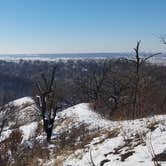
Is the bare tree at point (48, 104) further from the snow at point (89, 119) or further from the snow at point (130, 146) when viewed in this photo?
the snow at point (130, 146)

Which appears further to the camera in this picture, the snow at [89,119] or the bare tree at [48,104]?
the bare tree at [48,104]

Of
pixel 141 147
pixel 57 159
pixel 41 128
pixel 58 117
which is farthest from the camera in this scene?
pixel 58 117

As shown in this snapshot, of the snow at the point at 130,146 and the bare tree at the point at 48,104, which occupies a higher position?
the snow at the point at 130,146

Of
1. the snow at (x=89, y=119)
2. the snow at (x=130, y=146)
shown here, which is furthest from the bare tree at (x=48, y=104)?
the snow at (x=130, y=146)

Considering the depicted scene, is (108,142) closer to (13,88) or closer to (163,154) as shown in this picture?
(163,154)

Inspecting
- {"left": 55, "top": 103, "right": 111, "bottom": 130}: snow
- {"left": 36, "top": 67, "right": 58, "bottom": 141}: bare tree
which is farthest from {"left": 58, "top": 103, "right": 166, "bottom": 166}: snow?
{"left": 36, "top": 67, "right": 58, "bottom": 141}: bare tree

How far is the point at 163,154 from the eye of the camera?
7.80m

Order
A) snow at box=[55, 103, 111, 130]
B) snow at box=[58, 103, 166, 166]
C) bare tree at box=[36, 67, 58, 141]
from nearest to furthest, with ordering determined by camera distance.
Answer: snow at box=[58, 103, 166, 166]
snow at box=[55, 103, 111, 130]
bare tree at box=[36, 67, 58, 141]

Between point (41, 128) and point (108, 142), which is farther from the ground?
point (108, 142)

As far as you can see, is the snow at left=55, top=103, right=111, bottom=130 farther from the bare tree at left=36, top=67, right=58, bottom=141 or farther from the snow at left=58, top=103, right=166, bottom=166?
the snow at left=58, top=103, right=166, bottom=166

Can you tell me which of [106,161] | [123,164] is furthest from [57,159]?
[123,164]

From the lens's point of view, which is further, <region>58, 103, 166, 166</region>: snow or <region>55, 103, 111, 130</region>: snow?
<region>55, 103, 111, 130</region>: snow

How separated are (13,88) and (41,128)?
139 m

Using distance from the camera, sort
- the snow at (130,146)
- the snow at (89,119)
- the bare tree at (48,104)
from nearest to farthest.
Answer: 1. the snow at (130,146)
2. the snow at (89,119)
3. the bare tree at (48,104)
